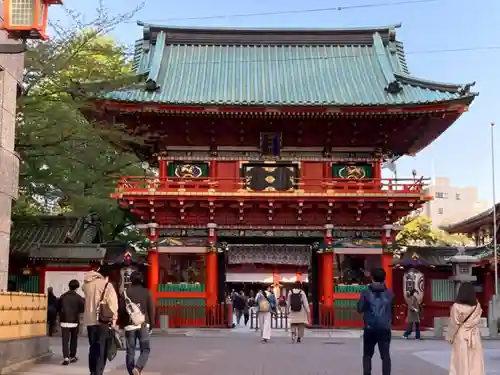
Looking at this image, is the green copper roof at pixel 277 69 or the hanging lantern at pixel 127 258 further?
the green copper roof at pixel 277 69

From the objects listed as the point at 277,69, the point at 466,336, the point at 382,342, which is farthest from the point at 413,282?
the point at 466,336

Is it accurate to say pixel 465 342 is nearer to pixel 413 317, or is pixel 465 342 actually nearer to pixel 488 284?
pixel 413 317

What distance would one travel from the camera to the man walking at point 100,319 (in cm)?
1088

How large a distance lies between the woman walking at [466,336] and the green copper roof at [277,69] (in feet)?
49.1

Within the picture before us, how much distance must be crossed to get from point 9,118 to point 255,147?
46.9ft

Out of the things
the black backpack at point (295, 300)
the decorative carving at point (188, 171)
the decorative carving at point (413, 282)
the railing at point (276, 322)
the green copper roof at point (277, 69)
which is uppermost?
the green copper roof at point (277, 69)

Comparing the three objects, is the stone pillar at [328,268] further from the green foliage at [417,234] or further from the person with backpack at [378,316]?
the green foliage at [417,234]

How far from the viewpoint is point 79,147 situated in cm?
1769

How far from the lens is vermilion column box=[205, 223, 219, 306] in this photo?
24.4 meters

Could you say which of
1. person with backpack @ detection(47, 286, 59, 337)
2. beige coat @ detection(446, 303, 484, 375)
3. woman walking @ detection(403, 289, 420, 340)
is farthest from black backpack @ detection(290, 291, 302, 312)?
beige coat @ detection(446, 303, 484, 375)

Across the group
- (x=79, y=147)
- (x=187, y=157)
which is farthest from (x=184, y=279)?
(x=79, y=147)

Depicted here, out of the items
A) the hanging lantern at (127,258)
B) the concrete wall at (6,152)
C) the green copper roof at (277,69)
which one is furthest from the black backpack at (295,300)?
the concrete wall at (6,152)

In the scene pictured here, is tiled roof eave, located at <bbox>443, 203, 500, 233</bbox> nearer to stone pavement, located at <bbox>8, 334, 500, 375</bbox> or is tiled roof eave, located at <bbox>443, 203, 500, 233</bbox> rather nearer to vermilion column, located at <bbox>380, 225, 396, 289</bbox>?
vermilion column, located at <bbox>380, 225, 396, 289</bbox>

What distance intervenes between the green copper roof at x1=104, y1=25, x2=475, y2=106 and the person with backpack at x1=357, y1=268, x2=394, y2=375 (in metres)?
14.0
